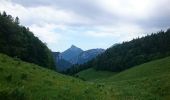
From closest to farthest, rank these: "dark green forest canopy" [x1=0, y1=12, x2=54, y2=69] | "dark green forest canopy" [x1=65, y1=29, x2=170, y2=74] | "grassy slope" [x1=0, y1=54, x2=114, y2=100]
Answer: "grassy slope" [x1=0, y1=54, x2=114, y2=100] → "dark green forest canopy" [x1=0, y1=12, x2=54, y2=69] → "dark green forest canopy" [x1=65, y1=29, x2=170, y2=74]

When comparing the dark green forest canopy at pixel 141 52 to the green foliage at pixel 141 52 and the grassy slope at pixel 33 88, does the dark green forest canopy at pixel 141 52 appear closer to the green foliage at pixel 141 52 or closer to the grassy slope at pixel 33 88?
the green foliage at pixel 141 52

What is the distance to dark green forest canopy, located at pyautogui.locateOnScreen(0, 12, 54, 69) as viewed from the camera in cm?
9525

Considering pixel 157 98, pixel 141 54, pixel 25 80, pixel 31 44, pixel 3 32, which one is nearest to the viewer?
pixel 25 80

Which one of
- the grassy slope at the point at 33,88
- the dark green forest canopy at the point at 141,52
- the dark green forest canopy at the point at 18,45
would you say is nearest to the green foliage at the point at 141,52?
the dark green forest canopy at the point at 141,52

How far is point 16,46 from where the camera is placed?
9800 cm

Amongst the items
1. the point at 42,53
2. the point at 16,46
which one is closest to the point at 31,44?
the point at 42,53

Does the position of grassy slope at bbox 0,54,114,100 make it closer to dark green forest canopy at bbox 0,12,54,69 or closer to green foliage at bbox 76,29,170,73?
dark green forest canopy at bbox 0,12,54,69

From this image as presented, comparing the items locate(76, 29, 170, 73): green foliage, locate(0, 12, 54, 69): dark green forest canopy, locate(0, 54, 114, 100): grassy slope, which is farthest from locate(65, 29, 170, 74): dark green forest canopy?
locate(0, 54, 114, 100): grassy slope

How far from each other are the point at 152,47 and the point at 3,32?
10500 cm

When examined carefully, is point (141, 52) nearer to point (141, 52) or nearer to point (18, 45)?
point (141, 52)

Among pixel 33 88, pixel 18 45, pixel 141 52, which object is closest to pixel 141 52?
pixel 141 52

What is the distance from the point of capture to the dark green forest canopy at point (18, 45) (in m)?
95.2

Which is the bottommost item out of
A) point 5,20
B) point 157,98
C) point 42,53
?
point 157,98

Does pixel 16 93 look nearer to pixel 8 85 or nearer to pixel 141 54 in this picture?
Result: pixel 8 85
